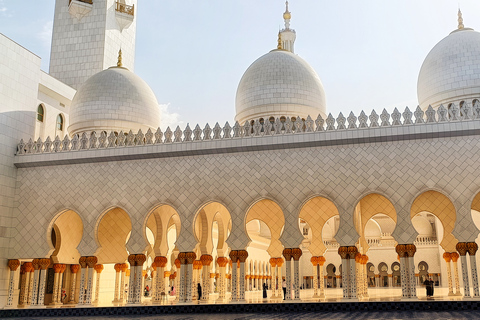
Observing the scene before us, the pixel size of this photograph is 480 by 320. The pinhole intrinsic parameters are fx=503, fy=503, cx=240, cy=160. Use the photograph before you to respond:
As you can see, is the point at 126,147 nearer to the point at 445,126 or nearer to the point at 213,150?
the point at 213,150

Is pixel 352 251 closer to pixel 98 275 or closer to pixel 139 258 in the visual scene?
pixel 139 258

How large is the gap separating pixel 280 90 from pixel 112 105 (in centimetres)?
450

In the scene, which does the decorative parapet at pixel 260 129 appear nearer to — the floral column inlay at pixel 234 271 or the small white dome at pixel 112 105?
the small white dome at pixel 112 105

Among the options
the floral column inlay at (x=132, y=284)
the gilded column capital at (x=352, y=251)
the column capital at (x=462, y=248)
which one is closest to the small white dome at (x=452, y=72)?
the column capital at (x=462, y=248)

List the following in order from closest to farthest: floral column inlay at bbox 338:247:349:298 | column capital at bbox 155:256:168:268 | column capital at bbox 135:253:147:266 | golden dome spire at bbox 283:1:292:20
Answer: floral column inlay at bbox 338:247:349:298
column capital at bbox 135:253:147:266
column capital at bbox 155:256:168:268
golden dome spire at bbox 283:1:292:20

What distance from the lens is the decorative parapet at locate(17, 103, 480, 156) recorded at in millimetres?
10164

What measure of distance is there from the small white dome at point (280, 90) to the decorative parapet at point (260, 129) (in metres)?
1.18

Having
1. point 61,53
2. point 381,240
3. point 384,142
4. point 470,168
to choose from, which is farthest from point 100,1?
point 381,240

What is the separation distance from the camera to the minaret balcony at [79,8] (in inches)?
640

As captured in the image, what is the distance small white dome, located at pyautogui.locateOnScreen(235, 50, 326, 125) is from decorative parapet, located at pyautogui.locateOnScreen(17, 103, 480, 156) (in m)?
1.18

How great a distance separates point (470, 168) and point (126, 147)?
732 centimetres

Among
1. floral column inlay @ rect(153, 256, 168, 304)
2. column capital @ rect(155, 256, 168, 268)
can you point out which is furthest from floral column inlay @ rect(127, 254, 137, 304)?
column capital @ rect(155, 256, 168, 268)

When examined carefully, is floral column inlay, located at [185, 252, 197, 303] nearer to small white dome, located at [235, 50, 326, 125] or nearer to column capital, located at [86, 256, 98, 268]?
column capital, located at [86, 256, 98, 268]

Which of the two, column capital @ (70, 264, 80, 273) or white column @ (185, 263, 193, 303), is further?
column capital @ (70, 264, 80, 273)
